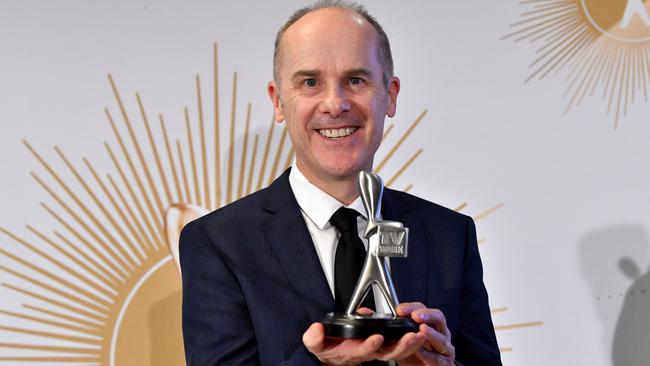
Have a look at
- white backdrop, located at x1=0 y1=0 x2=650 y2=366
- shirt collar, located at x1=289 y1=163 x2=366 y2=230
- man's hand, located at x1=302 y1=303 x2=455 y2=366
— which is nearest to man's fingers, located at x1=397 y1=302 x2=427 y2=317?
man's hand, located at x1=302 y1=303 x2=455 y2=366

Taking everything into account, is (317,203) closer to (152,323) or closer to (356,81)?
(356,81)

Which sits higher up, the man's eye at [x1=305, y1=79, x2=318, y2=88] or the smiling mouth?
the man's eye at [x1=305, y1=79, x2=318, y2=88]

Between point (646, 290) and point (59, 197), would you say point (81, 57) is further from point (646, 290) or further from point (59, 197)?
point (646, 290)

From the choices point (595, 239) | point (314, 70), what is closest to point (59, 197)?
point (314, 70)

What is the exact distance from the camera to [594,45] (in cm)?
244

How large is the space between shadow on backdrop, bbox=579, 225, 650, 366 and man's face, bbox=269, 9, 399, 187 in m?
1.11

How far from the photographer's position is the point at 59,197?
6.99 feet

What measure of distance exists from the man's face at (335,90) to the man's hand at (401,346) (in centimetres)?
36

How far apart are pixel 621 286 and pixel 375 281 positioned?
1344mm

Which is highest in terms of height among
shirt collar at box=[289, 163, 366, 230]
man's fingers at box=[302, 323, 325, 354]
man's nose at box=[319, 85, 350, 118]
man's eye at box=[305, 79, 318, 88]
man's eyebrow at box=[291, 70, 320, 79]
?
man's eyebrow at box=[291, 70, 320, 79]

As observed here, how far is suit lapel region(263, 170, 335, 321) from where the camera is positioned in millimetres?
1486

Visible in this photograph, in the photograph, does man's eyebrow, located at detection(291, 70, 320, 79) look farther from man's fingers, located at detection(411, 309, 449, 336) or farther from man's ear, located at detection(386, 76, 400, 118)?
man's fingers, located at detection(411, 309, 449, 336)

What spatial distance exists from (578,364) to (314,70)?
1360mm

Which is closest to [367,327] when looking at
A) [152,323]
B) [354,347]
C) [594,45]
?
[354,347]
